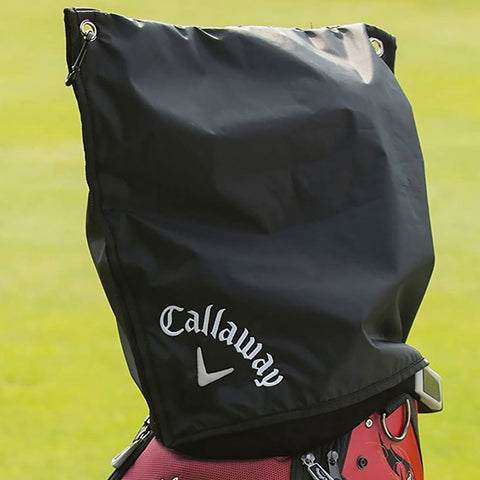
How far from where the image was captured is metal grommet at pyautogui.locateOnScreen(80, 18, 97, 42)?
52.4 inches

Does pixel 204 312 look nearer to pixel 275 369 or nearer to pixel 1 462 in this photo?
pixel 275 369

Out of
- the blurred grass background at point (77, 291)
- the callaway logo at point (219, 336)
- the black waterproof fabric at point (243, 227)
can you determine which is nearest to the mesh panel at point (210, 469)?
the black waterproof fabric at point (243, 227)

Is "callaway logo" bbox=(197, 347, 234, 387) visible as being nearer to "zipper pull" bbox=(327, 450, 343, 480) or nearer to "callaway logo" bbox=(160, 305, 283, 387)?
"callaway logo" bbox=(160, 305, 283, 387)

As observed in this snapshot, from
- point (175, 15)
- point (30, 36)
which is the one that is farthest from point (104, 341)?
point (175, 15)

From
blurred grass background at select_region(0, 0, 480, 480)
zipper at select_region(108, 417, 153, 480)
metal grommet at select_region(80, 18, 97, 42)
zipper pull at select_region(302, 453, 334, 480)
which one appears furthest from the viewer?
blurred grass background at select_region(0, 0, 480, 480)

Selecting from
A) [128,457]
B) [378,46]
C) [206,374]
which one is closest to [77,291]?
[128,457]

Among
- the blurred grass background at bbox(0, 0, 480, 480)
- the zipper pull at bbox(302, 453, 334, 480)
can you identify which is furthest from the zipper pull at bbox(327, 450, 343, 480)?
the blurred grass background at bbox(0, 0, 480, 480)

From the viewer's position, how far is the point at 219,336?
141cm

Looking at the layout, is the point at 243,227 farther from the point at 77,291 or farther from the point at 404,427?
the point at 77,291

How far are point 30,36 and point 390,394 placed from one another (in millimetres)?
8491

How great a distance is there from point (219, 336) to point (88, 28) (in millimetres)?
406

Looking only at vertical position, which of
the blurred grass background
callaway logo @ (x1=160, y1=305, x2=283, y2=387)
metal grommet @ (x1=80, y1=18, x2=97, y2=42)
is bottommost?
the blurred grass background

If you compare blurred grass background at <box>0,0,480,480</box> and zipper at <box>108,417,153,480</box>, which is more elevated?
zipper at <box>108,417,153,480</box>

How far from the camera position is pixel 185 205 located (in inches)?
54.6
